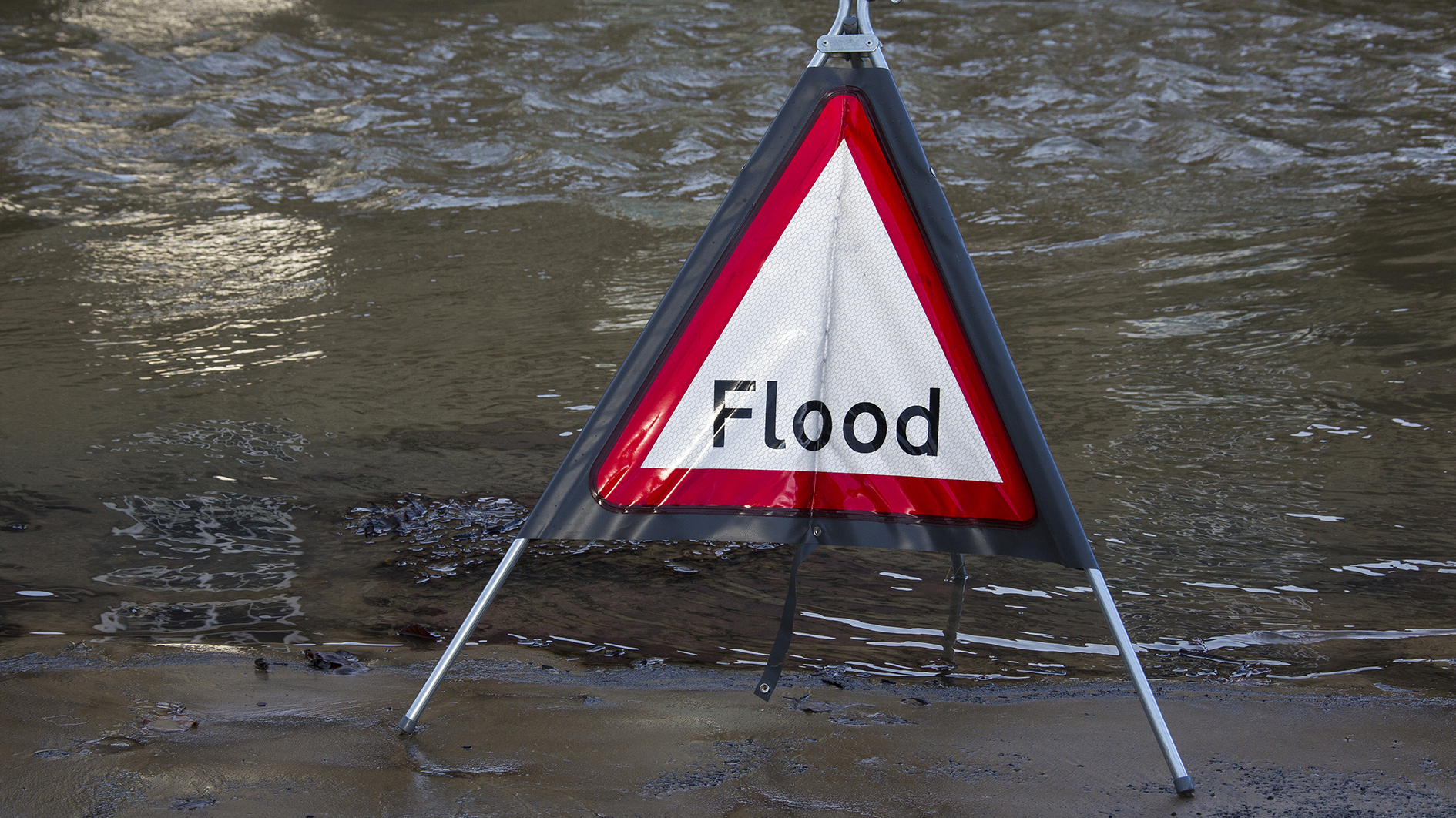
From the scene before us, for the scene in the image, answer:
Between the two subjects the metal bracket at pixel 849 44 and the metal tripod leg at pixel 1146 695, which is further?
the metal bracket at pixel 849 44

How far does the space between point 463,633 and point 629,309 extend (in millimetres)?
4122

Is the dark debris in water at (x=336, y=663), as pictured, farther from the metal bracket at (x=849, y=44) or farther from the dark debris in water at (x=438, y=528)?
the metal bracket at (x=849, y=44)

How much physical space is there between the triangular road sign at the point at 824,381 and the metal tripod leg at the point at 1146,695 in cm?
12

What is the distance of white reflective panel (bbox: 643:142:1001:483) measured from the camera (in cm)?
220

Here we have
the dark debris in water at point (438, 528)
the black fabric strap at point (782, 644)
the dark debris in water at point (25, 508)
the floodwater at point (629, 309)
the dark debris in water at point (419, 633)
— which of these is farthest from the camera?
the dark debris in water at point (25, 508)

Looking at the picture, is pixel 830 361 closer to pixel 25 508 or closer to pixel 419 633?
pixel 419 633

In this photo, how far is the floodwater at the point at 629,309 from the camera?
302 cm

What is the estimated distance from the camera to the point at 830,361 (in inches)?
88.5

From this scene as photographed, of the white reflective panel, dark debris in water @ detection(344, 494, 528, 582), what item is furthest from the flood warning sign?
dark debris in water @ detection(344, 494, 528, 582)

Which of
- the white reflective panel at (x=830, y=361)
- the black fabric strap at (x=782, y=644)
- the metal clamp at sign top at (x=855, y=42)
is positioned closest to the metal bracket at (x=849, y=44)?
the metal clamp at sign top at (x=855, y=42)

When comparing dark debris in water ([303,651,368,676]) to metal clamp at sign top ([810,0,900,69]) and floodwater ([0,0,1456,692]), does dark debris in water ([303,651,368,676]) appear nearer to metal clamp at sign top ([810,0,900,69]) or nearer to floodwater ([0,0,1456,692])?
floodwater ([0,0,1456,692])

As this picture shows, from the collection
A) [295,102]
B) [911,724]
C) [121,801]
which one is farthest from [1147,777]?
[295,102]

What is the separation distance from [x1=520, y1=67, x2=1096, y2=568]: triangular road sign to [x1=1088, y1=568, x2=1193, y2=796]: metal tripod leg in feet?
0.38

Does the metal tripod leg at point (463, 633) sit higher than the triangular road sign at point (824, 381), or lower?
lower
